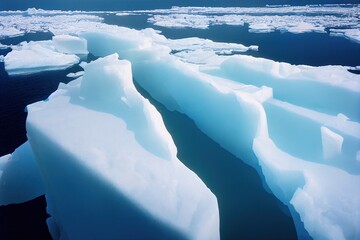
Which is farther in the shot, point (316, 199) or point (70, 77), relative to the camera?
point (70, 77)

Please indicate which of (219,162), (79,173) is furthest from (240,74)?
(79,173)

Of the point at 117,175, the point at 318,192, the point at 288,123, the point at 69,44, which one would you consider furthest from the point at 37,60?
the point at 318,192

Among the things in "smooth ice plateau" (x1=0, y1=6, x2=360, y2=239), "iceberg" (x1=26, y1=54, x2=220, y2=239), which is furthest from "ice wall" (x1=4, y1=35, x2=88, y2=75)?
"iceberg" (x1=26, y1=54, x2=220, y2=239)

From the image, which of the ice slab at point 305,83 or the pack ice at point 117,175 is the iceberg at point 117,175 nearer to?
the pack ice at point 117,175

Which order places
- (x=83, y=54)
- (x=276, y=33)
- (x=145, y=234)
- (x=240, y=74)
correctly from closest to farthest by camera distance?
(x=145, y=234), (x=240, y=74), (x=83, y=54), (x=276, y=33)

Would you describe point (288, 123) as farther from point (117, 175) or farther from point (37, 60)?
point (37, 60)

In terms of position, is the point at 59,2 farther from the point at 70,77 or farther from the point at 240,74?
the point at 240,74
